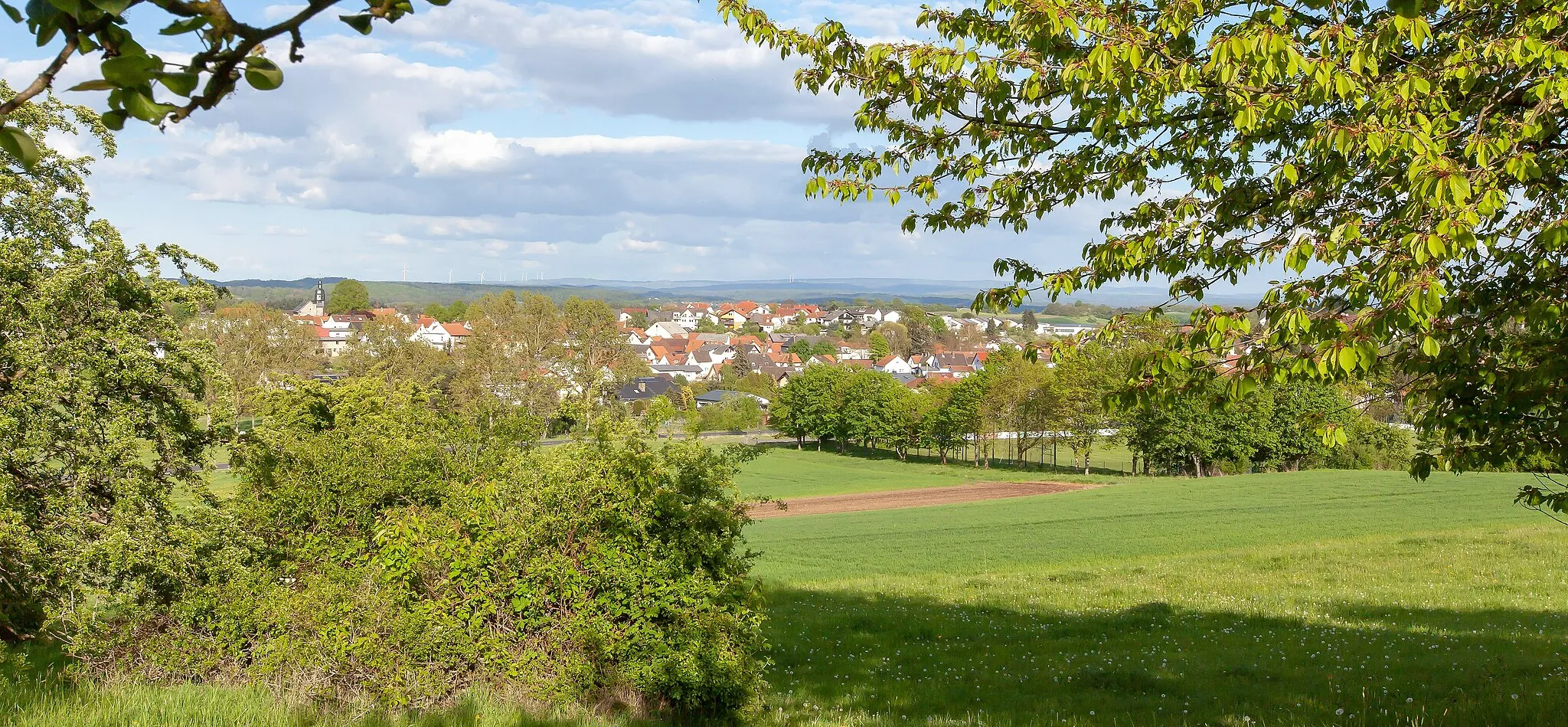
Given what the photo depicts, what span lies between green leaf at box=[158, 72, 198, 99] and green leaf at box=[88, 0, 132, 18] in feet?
0.36

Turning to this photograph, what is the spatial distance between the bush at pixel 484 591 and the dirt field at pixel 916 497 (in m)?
35.1

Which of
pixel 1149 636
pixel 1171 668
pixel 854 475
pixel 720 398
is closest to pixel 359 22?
pixel 1171 668

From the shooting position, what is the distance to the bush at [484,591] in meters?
8.44

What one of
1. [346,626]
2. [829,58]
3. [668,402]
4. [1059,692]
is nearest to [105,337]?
[346,626]

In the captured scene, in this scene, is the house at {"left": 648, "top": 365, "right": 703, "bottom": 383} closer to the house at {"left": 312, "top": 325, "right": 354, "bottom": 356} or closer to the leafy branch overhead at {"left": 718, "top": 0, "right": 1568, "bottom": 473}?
the house at {"left": 312, "top": 325, "right": 354, "bottom": 356}

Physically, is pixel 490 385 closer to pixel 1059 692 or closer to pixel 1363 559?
pixel 1363 559

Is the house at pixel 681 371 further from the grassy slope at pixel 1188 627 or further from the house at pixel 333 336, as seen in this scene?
the grassy slope at pixel 1188 627

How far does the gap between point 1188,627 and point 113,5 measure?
47.8 feet

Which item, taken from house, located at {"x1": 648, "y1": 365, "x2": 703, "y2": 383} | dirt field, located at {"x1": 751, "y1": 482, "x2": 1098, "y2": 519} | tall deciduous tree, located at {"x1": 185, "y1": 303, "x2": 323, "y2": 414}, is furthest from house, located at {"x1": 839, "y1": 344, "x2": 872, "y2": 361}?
tall deciduous tree, located at {"x1": 185, "y1": 303, "x2": 323, "y2": 414}

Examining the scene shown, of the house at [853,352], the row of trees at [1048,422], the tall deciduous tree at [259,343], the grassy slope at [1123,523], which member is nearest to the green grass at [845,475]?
the row of trees at [1048,422]

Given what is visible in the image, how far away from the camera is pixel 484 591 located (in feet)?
29.0

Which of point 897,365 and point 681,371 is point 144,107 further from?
point 897,365

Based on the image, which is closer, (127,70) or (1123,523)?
(127,70)

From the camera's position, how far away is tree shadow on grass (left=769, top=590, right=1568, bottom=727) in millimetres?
8438
